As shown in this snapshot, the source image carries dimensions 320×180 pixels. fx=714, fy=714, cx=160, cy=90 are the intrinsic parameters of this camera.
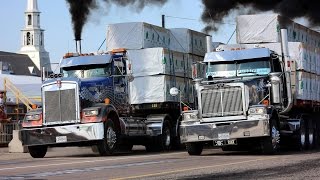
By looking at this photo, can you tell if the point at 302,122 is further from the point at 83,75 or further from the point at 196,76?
the point at 83,75

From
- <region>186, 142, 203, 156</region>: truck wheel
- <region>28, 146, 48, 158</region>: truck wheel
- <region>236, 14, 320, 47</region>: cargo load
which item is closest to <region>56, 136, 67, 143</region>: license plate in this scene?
<region>28, 146, 48, 158</region>: truck wheel

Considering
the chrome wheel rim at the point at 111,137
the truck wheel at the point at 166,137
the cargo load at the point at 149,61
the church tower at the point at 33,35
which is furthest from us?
the church tower at the point at 33,35

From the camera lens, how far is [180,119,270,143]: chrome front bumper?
66.5 feet

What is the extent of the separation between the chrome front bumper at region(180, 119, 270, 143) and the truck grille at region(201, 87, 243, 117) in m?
0.36

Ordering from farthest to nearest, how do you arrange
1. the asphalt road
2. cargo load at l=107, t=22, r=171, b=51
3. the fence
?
1. the fence
2. cargo load at l=107, t=22, r=171, b=51
3. the asphalt road

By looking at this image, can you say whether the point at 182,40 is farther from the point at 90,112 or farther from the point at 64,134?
the point at 64,134

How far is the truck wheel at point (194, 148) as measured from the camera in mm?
21844

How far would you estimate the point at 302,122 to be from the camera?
24.5 metres

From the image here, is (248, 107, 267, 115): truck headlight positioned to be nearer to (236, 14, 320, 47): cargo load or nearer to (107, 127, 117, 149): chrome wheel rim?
(107, 127, 117, 149): chrome wheel rim

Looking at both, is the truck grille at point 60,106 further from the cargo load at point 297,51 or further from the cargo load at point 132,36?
the cargo load at point 297,51

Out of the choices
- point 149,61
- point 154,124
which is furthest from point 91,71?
point 154,124

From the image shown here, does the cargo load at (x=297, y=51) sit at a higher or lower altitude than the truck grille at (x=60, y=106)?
higher

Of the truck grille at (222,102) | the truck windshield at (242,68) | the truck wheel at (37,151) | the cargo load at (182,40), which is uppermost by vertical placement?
the cargo load at (182,40)

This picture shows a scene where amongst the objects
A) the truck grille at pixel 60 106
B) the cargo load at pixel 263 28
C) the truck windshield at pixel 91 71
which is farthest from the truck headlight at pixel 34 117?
the cargo load at pixel 263 28
